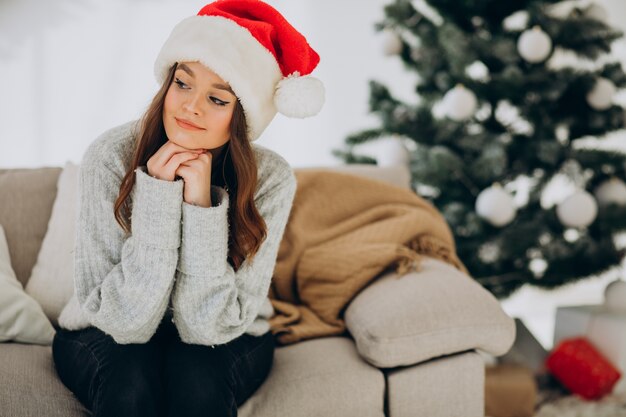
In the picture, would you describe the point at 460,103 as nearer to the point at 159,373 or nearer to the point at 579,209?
the point at 579,209

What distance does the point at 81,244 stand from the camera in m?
1.11

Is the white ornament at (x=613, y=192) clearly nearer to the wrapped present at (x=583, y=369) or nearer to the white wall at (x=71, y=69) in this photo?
the wrapped present at (x=583, y=369)

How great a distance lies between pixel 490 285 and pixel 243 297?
4.86 feet

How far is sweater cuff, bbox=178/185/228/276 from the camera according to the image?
1083 millimetres

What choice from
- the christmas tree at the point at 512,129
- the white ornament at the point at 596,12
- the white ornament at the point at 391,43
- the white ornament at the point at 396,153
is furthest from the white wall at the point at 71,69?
the white ornament at the point at 596,12

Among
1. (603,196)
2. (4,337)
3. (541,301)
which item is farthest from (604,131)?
(4,337)

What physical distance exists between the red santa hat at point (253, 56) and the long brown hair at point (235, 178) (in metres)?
0.04

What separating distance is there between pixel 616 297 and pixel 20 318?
1.99m

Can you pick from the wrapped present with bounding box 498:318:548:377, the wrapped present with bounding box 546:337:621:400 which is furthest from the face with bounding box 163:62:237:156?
the wrapped present with bounding box 546:337:621:400

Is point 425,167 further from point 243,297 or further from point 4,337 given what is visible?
point 4,337

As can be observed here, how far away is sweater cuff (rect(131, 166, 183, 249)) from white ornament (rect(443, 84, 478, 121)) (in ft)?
4.42

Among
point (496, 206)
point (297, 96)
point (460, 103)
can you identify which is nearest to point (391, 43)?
point (460, 103)

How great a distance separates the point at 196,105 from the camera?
3.53ft

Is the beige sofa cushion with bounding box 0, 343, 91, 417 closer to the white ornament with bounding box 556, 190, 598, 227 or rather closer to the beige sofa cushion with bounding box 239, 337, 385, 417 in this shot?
the beige sofa cushion with bounding box 239, 337, 385, 417
